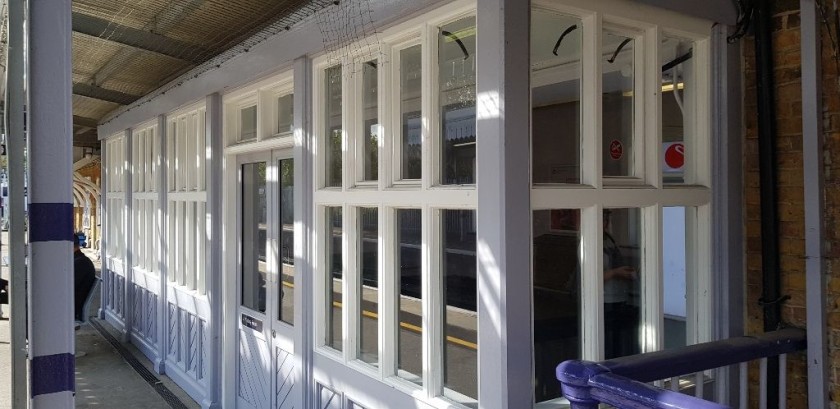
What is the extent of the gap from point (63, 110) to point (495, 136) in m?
1.51

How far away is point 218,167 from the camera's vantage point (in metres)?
5.60

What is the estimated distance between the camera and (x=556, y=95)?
3045 millimetres

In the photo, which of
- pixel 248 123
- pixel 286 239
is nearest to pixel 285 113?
pixel 248 123

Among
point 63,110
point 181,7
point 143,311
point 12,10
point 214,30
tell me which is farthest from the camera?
point 143,311

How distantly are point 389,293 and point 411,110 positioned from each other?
3.02ft

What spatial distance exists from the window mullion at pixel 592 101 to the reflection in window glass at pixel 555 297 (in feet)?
0.60

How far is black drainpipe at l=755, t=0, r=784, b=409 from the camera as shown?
10.00 feet

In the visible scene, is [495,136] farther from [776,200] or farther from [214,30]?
[214,30]

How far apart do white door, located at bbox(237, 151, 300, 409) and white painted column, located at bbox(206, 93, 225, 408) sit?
196mm

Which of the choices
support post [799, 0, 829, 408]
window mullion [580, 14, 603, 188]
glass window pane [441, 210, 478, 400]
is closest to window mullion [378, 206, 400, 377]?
glass window pane [441, 210, 478, 400]

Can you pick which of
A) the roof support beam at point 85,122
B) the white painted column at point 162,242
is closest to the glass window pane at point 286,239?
the white painted column at point 162,242

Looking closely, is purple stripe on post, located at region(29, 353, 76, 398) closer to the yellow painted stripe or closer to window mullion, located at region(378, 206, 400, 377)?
the yellow painted stripe

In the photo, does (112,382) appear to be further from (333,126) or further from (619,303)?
(619,303)

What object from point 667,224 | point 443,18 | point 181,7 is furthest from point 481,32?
point 181,7
